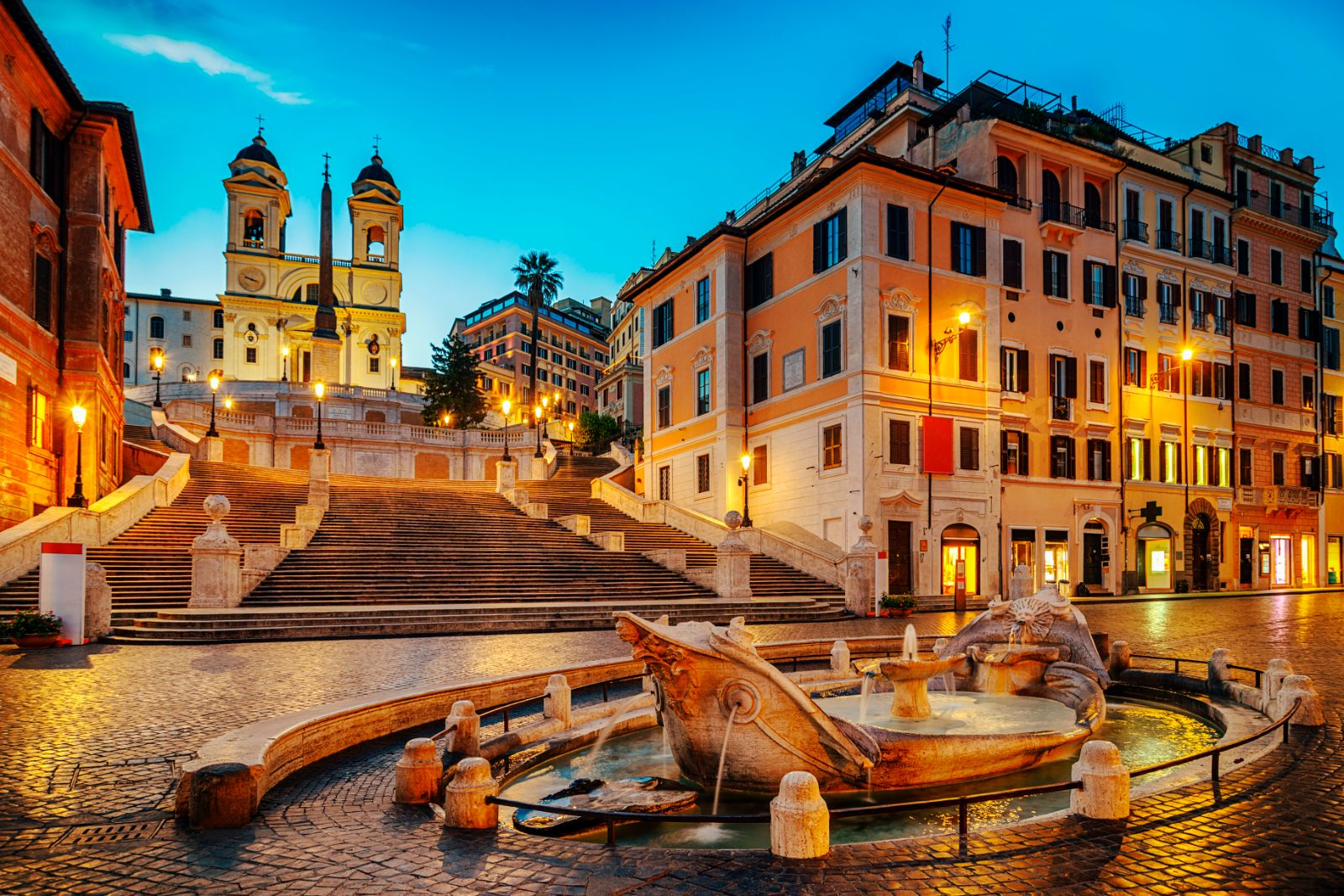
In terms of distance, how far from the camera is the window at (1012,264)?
32.5 m

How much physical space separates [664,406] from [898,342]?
43.9 feet

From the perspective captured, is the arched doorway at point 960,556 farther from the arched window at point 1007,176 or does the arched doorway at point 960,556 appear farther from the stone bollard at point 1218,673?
the stone bollard at point 1218,673

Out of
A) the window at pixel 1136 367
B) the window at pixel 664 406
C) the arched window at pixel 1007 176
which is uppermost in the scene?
the arched window at pixel 1007 176

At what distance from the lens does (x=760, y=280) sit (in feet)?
116

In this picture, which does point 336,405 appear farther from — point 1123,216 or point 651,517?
point 1123,216

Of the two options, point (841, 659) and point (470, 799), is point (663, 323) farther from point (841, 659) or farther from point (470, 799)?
point (470, 799)

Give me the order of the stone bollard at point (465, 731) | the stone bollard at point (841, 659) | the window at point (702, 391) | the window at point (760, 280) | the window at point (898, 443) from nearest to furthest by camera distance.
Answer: the stone bollard at point (465, 731) < the stone bollard at point (841, 659) < the window at point (898, 443) < the window at point (760, 280) < the window at point (702, 391)

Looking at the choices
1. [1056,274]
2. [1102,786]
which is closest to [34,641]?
[1102,786]

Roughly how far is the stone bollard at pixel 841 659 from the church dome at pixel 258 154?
85086mm

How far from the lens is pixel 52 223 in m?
25.1

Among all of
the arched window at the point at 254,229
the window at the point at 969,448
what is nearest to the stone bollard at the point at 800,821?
the window at the point at 969,448

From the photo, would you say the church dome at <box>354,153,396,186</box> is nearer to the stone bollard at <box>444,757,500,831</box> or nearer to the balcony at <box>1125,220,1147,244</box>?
the balcony at <box>1125,220,1147,244</box>

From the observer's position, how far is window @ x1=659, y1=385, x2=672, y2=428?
40.0 meters

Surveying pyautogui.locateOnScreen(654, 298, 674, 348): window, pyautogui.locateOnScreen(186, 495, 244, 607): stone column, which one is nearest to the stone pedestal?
pyautogui.locateOnScreen(654, 298, 674, 348): window
